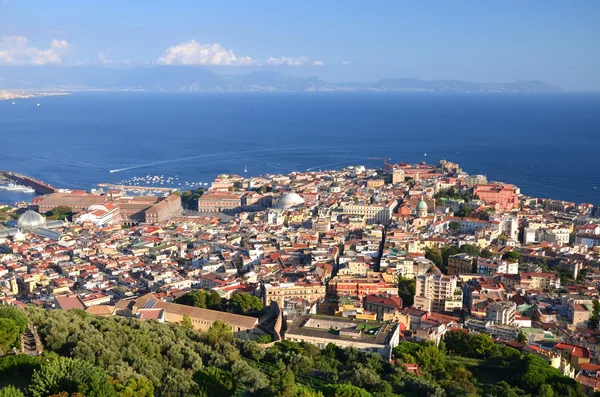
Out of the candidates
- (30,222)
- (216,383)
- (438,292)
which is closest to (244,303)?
(438,292)

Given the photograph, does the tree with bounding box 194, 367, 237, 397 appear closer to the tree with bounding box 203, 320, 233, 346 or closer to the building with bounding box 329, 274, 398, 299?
the tree with bounding box 203, 320, 233, 346

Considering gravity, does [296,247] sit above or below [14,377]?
below

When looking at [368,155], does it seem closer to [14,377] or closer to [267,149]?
[267,149]

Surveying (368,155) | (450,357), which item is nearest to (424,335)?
(450,357)

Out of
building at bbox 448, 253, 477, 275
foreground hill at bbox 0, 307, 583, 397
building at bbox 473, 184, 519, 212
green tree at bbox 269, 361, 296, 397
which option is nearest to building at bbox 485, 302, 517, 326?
foreground hill at bbox 0, 307, 583, 397

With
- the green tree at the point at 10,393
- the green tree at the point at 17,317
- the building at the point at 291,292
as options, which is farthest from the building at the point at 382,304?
the green tree at the point at 10,393

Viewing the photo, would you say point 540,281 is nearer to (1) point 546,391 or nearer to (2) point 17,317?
(1) point 546,391
